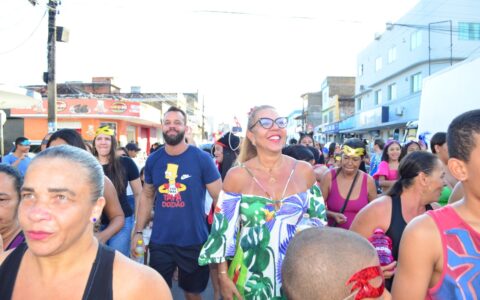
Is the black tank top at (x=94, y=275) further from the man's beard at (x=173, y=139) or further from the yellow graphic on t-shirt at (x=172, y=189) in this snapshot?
the man's beard at (x=173, y=139)

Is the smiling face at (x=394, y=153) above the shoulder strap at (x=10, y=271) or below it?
above

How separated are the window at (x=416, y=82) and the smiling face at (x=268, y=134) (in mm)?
28088

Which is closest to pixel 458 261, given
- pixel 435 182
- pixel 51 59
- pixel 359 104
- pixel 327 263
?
pixel 327 263

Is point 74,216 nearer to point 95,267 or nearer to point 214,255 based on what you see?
point 95,267

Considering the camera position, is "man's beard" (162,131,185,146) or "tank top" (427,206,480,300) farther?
"man's beard" (162,131,185,146)

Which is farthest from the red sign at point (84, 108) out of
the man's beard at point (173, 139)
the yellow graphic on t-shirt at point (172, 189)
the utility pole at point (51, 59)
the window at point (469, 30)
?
the yellow graphic on t-shirt at point (172, 189)

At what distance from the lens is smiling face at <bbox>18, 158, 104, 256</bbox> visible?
5.00ft

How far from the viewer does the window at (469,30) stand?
27.2 metres

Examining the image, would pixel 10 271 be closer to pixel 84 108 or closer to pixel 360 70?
pixel 84 108

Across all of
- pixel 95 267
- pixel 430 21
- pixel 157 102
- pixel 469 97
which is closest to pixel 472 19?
pixel 430 21

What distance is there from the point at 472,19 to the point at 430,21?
3.14m

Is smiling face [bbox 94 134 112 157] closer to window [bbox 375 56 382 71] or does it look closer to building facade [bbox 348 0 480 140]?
Answer: building facade [bbox 348 0 480 140]

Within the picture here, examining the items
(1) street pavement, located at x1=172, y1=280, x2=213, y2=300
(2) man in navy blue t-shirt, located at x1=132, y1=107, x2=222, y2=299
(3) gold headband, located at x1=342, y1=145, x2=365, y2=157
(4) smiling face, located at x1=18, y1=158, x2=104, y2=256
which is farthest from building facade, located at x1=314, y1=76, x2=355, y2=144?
(4) smiling face, located at x1=18, y1=158, x2=104, y2=256

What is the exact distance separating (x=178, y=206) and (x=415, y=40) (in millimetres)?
29154
